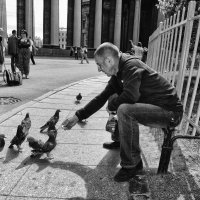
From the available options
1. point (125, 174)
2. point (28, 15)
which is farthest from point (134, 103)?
point (28, 15)

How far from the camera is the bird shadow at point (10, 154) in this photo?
3653 mm

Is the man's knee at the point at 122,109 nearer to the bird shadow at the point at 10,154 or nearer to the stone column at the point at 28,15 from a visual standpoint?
the bird shadow at the point at 10,154

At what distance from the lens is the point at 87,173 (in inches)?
130

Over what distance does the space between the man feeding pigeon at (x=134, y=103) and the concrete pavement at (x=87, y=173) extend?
0.83 feet

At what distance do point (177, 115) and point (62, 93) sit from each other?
5668 mm

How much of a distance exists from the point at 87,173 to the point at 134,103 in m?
1.03

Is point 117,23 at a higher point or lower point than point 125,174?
higher

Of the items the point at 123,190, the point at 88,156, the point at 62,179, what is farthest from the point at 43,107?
the point at 123,190

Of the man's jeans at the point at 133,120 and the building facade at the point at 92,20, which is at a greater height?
the building facade at the point at 92,20

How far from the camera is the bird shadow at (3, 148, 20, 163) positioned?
12.0 feet

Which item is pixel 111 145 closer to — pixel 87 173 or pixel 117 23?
pixel 87 173

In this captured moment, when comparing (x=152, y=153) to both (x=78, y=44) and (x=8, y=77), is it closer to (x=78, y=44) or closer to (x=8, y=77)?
(x=8, y=77)

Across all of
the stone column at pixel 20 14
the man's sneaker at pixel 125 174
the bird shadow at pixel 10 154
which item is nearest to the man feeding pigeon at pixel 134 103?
the man's sneaker at pixel 125 174

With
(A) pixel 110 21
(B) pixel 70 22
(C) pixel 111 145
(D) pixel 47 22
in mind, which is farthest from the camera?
(A) pixel 110 21
